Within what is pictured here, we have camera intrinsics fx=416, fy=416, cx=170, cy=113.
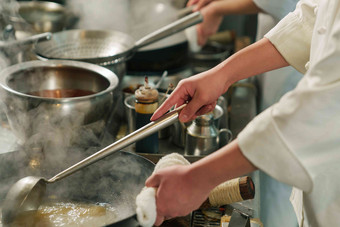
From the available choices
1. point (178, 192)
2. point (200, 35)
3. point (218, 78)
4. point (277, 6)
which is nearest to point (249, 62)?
point (218, 78)

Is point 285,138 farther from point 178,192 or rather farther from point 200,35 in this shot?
point 200,35

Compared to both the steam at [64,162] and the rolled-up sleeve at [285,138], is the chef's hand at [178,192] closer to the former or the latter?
the rolled-up sleeve at [285,138]

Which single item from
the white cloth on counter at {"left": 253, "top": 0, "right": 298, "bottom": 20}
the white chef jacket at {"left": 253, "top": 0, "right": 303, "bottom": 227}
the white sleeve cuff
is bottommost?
the white chef jacket at {"left": 253, "top": 0, "right": 303, "bottom": 227}

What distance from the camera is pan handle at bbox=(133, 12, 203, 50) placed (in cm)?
196

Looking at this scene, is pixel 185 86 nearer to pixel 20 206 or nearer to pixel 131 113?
pixel 131 113

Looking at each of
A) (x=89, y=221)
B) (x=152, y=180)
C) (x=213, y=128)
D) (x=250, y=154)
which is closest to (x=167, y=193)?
(x=152, y=180)

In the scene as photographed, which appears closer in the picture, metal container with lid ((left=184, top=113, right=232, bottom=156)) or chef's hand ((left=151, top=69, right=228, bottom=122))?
chef's hand ((left=151, top=69, right=228, bottom=122))

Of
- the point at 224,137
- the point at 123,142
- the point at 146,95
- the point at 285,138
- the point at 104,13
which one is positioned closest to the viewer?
the point at 285,138

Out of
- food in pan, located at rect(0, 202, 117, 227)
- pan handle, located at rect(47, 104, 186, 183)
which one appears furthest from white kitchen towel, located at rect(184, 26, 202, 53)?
food in pan, located at rect(0, 202, 117, 227)

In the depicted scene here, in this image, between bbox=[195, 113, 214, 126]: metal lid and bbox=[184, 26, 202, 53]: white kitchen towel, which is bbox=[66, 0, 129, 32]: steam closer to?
bbox=[184, 26, 202, 53]: white kitchen towel

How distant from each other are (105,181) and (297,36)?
0.78 meters

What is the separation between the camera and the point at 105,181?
4.49 feet

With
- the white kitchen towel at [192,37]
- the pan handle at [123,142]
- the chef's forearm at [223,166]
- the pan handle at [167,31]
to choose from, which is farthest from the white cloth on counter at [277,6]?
the chef's forearm at [223,166]

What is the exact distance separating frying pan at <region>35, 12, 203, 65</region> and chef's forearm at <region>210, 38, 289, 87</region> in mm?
670
